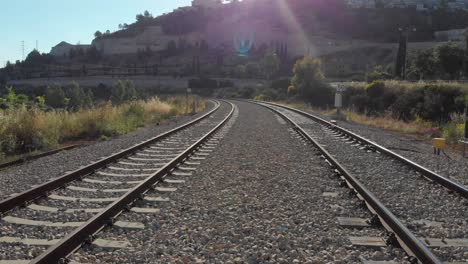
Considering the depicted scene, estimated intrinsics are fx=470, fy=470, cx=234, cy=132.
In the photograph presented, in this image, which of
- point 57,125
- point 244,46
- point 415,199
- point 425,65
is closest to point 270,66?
point 425,65

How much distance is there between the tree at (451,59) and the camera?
63.1 m

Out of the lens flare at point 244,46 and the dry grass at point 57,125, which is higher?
the lens flare at point 244,46

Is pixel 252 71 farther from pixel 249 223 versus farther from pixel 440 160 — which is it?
pixel 249 223

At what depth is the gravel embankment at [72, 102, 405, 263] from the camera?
188 inches

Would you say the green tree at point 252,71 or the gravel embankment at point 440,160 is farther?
the green tree at point 252,71

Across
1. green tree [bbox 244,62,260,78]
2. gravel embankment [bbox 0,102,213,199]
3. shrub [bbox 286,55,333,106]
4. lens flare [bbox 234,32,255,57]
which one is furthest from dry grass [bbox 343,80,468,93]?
lens flare [bbox 234,32,255,57]

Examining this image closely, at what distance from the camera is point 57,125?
1582 centimetres

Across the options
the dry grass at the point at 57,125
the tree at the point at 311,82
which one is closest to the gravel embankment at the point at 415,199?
the dry grass at the point at 57,125

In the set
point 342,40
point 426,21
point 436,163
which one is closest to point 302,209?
point 436,163

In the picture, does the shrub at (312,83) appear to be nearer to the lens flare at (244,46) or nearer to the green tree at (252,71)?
the green tree at (252,71)

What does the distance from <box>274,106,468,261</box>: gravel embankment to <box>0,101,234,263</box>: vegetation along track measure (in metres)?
3.37

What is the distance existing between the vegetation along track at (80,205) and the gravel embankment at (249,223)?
0.19 m

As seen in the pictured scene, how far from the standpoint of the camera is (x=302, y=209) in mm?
6562

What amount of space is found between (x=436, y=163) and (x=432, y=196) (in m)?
4.00
